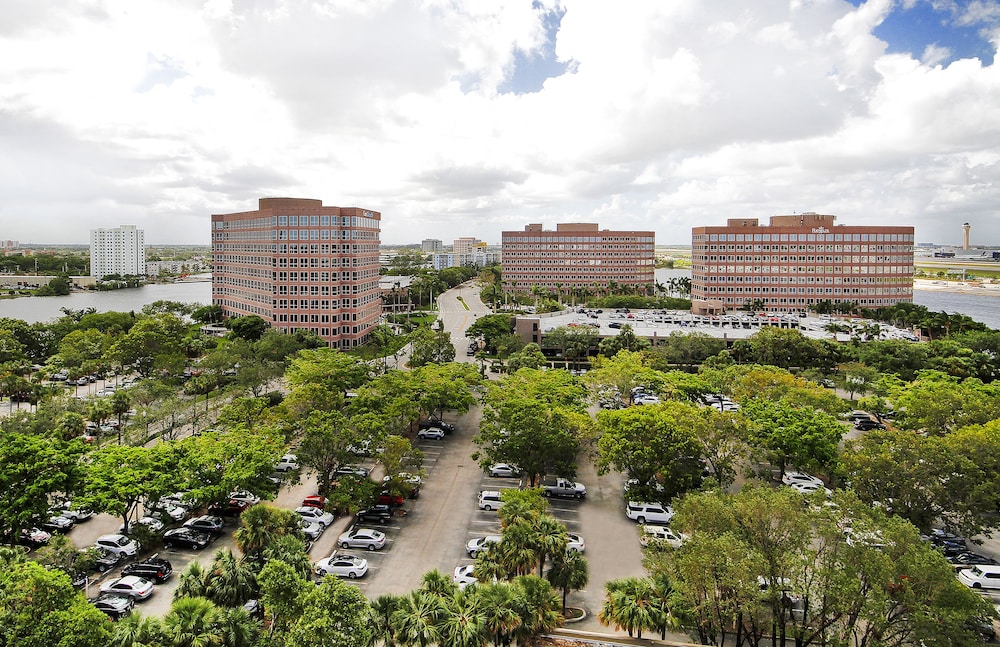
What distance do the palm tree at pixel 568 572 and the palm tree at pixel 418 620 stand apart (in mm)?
4844

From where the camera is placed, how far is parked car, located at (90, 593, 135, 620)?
21031 millimetres

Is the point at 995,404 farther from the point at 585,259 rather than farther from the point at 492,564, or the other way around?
the point at 585,259

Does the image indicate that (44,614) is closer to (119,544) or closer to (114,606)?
(114,606)

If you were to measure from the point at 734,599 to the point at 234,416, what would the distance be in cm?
2911

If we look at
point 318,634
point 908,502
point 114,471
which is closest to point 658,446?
point 908,502

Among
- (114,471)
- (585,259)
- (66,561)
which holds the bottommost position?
(66,561)

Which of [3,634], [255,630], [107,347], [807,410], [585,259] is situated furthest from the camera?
[585,259]

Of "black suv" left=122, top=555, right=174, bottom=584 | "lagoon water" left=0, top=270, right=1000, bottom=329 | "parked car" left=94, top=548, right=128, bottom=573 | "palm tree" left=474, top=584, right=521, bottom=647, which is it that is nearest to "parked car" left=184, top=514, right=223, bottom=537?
"parked car" left=94, top=548, right=128, bottom=573

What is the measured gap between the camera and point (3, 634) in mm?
15133

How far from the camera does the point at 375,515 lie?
1135 inches

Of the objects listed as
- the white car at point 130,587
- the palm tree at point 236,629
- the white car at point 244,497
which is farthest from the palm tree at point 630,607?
the white car at point 244,497

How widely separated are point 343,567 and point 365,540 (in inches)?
92.2

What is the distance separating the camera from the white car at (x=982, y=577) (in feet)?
78.0

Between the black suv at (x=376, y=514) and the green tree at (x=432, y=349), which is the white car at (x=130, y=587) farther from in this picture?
the green tree at (x=432, y=349)
